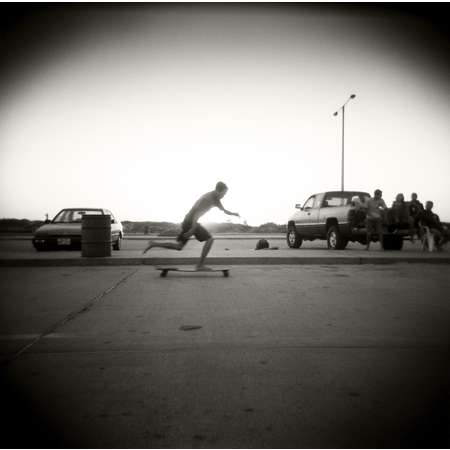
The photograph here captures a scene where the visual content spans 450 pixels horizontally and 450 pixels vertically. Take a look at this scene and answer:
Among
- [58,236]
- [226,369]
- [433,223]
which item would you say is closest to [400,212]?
[433,223]

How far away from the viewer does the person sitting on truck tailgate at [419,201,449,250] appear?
14.2m

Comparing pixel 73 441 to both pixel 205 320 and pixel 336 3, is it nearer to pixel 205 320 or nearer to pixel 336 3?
pixel 205 320

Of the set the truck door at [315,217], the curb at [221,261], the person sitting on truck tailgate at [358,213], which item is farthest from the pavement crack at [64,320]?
the truck door at [315,217]

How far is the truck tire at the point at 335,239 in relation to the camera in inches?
600

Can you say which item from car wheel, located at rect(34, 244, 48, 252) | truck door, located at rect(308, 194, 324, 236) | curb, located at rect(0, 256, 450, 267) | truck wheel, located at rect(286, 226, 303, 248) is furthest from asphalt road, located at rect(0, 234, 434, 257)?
curb, located at rect(0, 256, 450, 267)

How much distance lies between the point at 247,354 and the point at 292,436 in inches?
56.2

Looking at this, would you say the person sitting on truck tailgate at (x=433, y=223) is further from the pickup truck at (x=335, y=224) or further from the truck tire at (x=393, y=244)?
the truck tire at (x=393, y=244)

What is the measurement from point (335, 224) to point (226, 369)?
1253 cm

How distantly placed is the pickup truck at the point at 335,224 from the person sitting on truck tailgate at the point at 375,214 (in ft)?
0.91

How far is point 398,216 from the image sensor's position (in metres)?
15.1

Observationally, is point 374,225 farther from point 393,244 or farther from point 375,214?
point 393,244

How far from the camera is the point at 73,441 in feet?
7.67

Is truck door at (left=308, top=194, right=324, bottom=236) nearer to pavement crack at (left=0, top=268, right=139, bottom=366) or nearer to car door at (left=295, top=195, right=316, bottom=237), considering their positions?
car door at (left=295, top=195, right=316, bottom=237)

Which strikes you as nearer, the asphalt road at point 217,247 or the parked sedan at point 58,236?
the parked sedan at point 58,236
